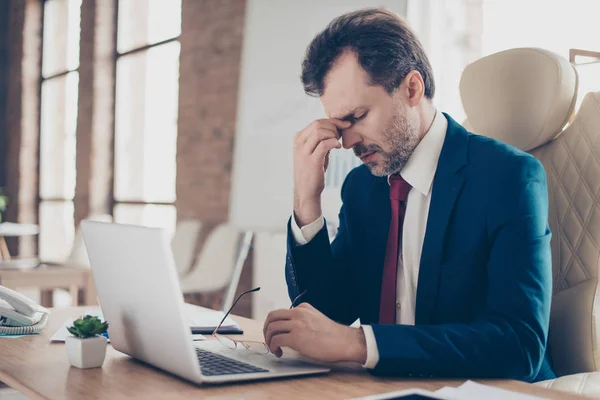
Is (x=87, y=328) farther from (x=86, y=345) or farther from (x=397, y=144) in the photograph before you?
(x=397, y=144)

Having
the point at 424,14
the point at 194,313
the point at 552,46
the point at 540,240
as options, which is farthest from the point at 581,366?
the point at 424,14

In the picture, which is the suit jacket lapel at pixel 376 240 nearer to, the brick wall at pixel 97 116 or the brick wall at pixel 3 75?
the brick wall at pixel 97 116

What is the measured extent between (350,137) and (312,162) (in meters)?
0.10

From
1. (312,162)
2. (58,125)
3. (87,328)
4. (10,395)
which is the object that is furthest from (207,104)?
(87,328)

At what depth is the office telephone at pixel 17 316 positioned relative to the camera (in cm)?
141

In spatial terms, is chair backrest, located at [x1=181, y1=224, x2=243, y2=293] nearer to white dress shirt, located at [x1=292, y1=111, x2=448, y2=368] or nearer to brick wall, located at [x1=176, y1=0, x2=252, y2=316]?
brick wall, located at [x1=176, y1=0, x2=252, y2=316]

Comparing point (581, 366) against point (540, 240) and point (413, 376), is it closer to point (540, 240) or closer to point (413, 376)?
point (540, 240)

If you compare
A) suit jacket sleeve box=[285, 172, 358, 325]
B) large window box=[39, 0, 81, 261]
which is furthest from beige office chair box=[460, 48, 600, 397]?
large window box=[39, 0, 81, 261]

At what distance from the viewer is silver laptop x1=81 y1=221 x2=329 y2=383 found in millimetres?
952

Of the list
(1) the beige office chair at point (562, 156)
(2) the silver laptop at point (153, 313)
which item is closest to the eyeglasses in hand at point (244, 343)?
(2) the silver laptop at point (153, 313)

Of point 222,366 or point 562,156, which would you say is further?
point 562,156

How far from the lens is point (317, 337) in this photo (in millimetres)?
1062

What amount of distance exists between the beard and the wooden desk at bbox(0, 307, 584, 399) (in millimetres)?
483

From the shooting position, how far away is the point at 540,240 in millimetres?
1209
